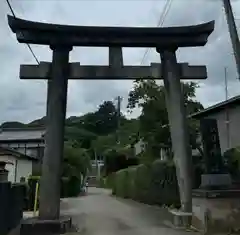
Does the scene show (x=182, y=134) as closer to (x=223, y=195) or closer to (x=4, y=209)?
(x=223, y=195)

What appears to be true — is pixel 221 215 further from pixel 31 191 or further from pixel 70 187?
pixel 70 187

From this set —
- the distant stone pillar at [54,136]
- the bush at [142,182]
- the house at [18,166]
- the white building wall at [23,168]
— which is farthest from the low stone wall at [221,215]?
the white building wall at [23,168]

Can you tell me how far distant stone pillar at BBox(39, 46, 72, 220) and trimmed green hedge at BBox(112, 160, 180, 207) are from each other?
8.43m

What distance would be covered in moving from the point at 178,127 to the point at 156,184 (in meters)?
8.00

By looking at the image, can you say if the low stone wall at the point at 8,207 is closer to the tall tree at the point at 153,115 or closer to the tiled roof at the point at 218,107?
the tall tree at the point at 153,115

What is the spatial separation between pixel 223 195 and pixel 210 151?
139 cm

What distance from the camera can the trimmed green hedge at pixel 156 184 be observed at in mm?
20984

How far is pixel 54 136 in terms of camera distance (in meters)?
13.9

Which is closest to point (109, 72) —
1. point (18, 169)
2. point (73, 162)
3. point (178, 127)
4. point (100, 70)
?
point (100, 70)

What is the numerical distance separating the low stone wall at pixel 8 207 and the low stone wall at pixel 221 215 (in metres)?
5.81

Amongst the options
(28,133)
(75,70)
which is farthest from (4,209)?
(28,133)

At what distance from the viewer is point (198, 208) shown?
12883 mm

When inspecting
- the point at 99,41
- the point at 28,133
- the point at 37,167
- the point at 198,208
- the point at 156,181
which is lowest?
the point at 198,208

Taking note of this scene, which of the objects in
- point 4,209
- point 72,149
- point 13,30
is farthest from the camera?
point 72,149
